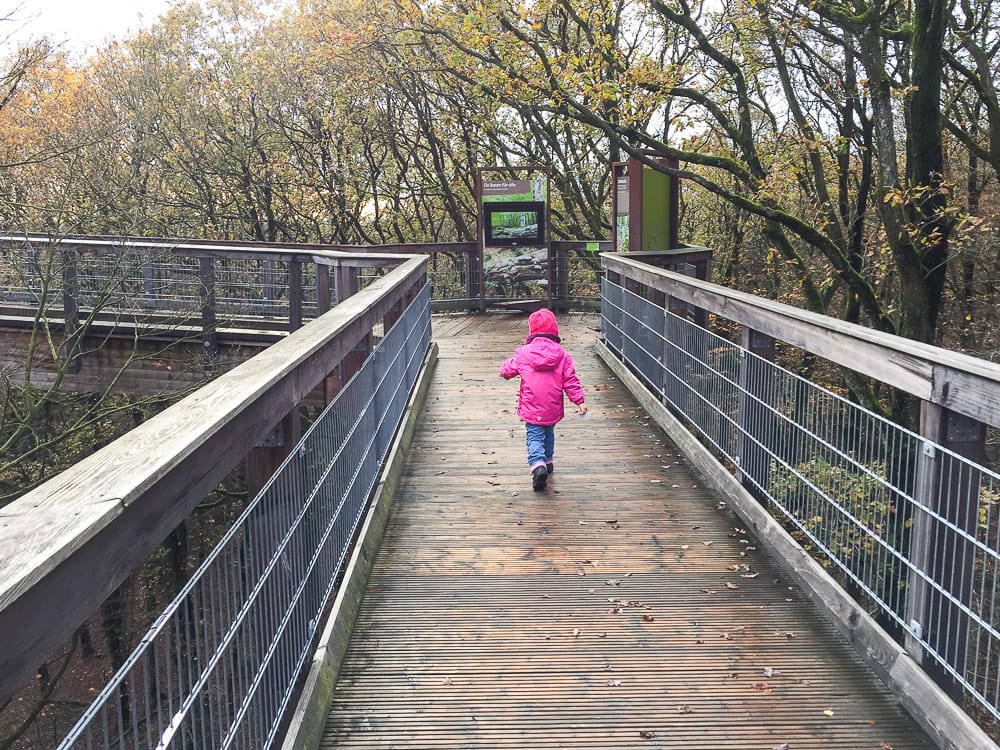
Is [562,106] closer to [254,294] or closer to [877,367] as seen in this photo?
[254,294]

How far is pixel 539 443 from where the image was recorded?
22.4ft

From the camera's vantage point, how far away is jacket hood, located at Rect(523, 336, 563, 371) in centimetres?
698

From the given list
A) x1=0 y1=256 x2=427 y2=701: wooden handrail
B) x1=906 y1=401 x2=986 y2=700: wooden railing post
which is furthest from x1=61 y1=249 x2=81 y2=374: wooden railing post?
x1=906 y1=401 x2=986 y2=700: wooden railing post

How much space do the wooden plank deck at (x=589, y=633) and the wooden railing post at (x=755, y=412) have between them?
319mm

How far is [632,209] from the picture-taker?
1333 cm

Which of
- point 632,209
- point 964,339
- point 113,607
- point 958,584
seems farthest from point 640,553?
point 964,339

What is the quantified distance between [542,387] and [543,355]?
0.83ft

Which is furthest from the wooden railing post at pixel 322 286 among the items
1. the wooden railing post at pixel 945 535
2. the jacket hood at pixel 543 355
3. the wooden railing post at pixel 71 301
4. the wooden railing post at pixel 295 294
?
the wooden railing post at pixel 945 535

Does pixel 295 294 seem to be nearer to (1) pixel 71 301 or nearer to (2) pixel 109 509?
(1) pixel 71 301

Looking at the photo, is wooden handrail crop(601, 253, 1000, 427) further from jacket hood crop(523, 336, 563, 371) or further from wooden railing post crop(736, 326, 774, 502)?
jacket hood crop(523, 336, 563, 371)

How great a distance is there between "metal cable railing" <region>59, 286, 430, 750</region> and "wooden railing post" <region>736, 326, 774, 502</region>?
7.52 ft

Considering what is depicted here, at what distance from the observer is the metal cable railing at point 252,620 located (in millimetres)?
2139

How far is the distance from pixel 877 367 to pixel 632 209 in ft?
32.1

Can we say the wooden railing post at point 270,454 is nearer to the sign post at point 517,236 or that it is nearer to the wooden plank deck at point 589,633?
the wooden plank deck at point 589,633
